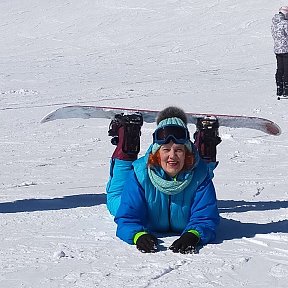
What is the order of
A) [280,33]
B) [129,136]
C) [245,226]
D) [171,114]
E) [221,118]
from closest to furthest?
[171,114]
[245,226]
[129,136]
[221,118]
[280,33]

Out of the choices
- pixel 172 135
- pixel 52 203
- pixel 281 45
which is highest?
pixel 281 45

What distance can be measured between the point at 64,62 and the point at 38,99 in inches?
200

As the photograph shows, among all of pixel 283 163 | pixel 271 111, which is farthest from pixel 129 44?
pixel 283 163

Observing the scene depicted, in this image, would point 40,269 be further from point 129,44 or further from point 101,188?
point 129,44

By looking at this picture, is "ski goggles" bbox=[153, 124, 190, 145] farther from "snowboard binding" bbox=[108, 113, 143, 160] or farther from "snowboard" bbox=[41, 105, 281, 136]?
"snowboard" bbox=[41, 105, 281, 136]

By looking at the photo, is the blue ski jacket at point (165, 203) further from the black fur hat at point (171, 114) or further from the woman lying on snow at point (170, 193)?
the black fur hat at point (171, 114)

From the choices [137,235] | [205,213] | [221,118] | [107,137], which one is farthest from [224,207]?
[107,137]

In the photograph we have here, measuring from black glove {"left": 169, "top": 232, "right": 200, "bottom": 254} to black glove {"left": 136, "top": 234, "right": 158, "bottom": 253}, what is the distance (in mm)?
98

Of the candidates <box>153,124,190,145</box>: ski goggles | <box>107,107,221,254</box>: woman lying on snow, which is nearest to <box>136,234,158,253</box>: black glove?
<box>107,107,221,254</box>: woman lying on snow

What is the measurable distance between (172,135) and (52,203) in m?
A: 1.65

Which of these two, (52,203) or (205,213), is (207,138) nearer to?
(205,213)

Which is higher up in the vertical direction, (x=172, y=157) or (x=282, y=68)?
(x=282, y=68)

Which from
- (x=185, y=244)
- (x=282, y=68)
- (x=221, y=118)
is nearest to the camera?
(x=185, y=244)

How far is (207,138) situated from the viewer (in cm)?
564
